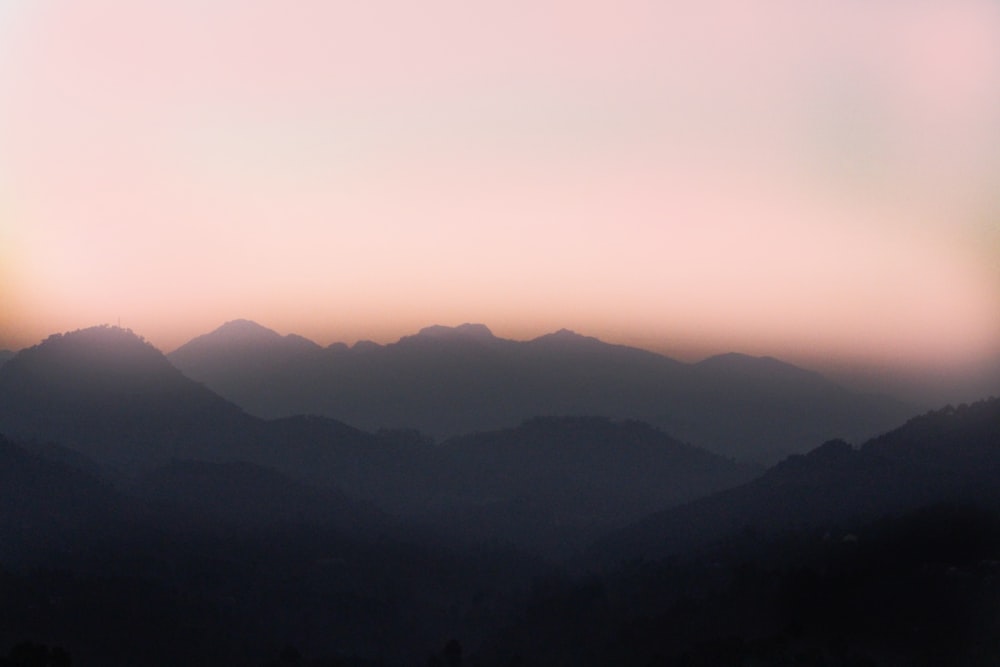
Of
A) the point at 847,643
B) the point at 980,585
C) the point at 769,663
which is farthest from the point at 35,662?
the point at 980,585

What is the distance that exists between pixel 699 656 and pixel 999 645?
4510cm

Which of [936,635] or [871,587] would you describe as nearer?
[936,635]

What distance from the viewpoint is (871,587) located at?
199 meters

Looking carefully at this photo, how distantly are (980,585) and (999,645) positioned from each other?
22107 millimetres

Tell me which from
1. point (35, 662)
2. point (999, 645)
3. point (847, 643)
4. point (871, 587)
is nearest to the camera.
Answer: point (35, 662)

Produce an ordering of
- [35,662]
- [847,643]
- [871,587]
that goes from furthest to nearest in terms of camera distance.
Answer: [871,587] → [847,643] → [35,662]

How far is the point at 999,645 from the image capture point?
162 m

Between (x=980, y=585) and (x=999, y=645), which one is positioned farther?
(x=980, y=585)

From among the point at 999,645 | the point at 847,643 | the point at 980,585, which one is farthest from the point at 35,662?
the point at 980,585

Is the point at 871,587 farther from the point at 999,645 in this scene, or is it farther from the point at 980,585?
the point at 999,645

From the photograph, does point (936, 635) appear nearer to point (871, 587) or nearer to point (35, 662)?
point (871, 587)

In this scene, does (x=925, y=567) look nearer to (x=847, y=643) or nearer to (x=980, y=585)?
(x=980, y=585)

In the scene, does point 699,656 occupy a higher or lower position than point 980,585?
lower

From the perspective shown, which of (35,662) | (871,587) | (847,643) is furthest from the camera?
(871,587)
